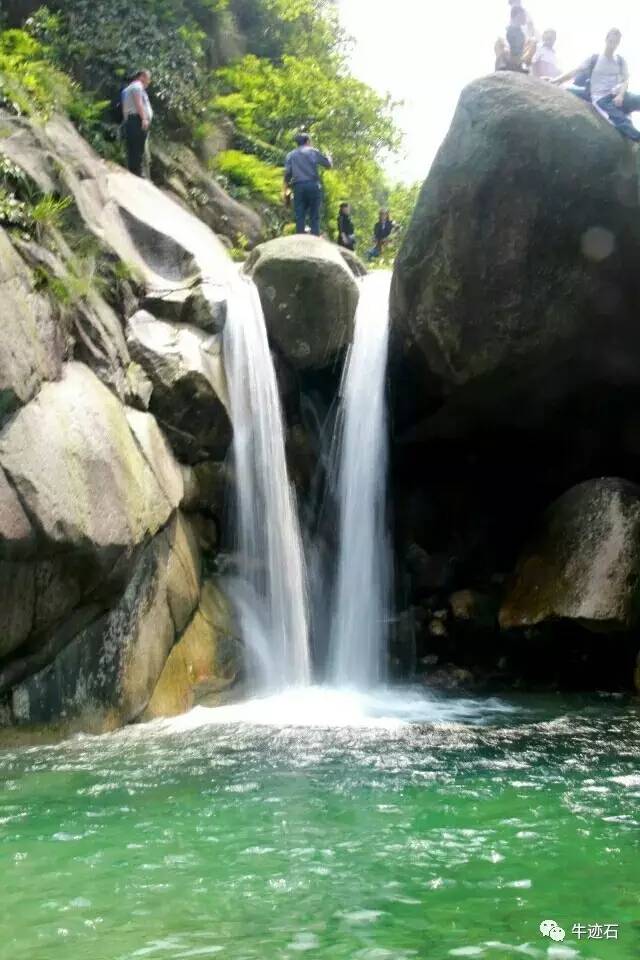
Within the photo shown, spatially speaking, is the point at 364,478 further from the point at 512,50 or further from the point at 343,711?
the point at 512,50

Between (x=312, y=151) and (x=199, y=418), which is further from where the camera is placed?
(x=312, y=151)

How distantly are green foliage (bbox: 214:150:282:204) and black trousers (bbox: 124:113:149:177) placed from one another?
3524 mm

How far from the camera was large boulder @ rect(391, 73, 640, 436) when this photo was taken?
33.7ft

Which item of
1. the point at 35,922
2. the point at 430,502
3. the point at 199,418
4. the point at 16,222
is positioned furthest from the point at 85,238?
the point at 35,922

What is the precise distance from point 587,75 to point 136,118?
24.2ft

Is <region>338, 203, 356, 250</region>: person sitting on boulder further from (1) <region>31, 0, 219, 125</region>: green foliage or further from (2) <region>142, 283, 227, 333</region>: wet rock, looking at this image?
(2) <region>142, 283, 227, 333</region>: wet rock

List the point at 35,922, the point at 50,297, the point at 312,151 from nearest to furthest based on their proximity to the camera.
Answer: the point at 35,922, the point at 50,297, the point at 312,151

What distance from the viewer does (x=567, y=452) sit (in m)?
13.6

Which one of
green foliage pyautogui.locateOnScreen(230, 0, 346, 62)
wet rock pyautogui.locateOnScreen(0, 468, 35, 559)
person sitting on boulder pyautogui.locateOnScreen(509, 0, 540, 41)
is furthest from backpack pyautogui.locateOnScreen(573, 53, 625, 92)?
green foliage pyautogui.locateOnScreen(230, 0, 346, 62)

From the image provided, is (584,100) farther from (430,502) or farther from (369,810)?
(369,810)

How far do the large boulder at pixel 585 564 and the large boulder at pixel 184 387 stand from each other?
14.0 ft

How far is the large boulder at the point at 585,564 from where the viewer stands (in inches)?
428

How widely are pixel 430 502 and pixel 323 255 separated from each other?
4.06m

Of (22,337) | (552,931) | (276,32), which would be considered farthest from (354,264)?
(552,931)
